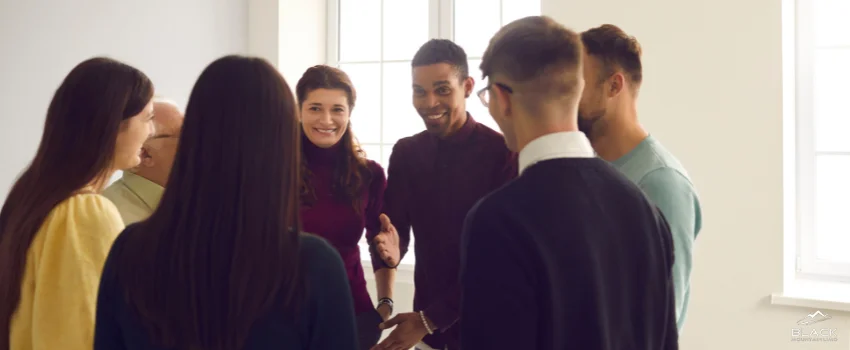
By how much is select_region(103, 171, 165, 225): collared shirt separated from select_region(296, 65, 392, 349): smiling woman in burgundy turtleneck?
0.45 m

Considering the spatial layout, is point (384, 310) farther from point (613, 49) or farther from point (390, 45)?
point (390, 45)

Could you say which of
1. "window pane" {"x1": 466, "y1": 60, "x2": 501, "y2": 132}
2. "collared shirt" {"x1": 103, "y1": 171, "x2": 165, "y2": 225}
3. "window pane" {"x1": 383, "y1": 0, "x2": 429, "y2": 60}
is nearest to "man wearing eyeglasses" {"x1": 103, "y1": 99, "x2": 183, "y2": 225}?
"collared shirt" {"x1": 103, "y1": 171, "x2": 165, "y2": 225}

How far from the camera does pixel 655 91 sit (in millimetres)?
3234

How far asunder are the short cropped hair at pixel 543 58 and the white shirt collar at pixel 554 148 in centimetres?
8

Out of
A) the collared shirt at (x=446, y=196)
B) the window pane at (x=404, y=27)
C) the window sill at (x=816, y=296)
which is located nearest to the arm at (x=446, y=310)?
the collared shirt at (x=446, y=196)

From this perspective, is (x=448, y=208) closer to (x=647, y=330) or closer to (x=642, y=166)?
(x=642, y=166)

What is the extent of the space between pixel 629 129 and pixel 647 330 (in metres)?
0.59

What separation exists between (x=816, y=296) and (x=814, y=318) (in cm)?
10

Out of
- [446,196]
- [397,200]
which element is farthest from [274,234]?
[397,200]

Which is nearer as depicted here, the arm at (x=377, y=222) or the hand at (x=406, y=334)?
the hand at (x=406, y=334)

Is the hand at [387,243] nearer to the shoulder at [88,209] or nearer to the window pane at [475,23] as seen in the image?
the shoulder at [88,209]

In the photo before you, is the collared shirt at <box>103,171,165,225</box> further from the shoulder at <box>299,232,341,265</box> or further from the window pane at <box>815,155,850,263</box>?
the window pane at <box>815,155,850,263</box>

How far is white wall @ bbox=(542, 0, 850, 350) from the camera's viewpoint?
3.04 meters

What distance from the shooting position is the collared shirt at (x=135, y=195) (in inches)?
73.4
